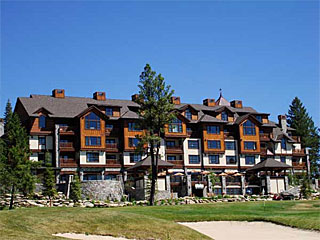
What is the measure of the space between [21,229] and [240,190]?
151 ft

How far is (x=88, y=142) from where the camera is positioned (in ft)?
198

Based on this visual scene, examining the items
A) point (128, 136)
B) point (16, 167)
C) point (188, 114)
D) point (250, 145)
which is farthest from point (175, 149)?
point (16, 167)

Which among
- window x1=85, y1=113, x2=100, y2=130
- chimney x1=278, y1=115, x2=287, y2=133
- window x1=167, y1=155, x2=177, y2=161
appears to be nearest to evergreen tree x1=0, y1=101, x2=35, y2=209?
window x1=85, y1=113, x2=100, y2=130

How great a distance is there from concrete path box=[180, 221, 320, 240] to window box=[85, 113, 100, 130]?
112 ft

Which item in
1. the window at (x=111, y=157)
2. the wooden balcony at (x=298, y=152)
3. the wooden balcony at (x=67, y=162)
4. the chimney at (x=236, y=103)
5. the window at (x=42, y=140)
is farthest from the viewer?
the wooden balcony at (x=298, y=152)

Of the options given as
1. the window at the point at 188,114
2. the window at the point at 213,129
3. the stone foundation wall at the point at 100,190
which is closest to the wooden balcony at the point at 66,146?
the stone foundation wall at the point at 100,190

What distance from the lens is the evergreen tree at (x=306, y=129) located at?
86.1 m

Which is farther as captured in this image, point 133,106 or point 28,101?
point 133,106

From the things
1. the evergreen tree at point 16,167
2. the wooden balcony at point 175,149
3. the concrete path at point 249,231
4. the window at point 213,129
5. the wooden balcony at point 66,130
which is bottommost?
the concrete path at point 249,231

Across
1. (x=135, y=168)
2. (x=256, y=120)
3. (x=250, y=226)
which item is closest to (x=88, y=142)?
(x=135, y=168)

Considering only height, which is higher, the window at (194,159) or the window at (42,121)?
the window at (42,121)

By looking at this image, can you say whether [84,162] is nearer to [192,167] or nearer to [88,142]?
[88,142]

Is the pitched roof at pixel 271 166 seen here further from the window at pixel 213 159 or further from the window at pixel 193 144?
the window at pixel 193 144

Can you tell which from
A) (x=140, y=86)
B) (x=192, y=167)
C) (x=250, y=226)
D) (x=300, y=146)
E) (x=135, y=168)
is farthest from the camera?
(x=300, y=146)
